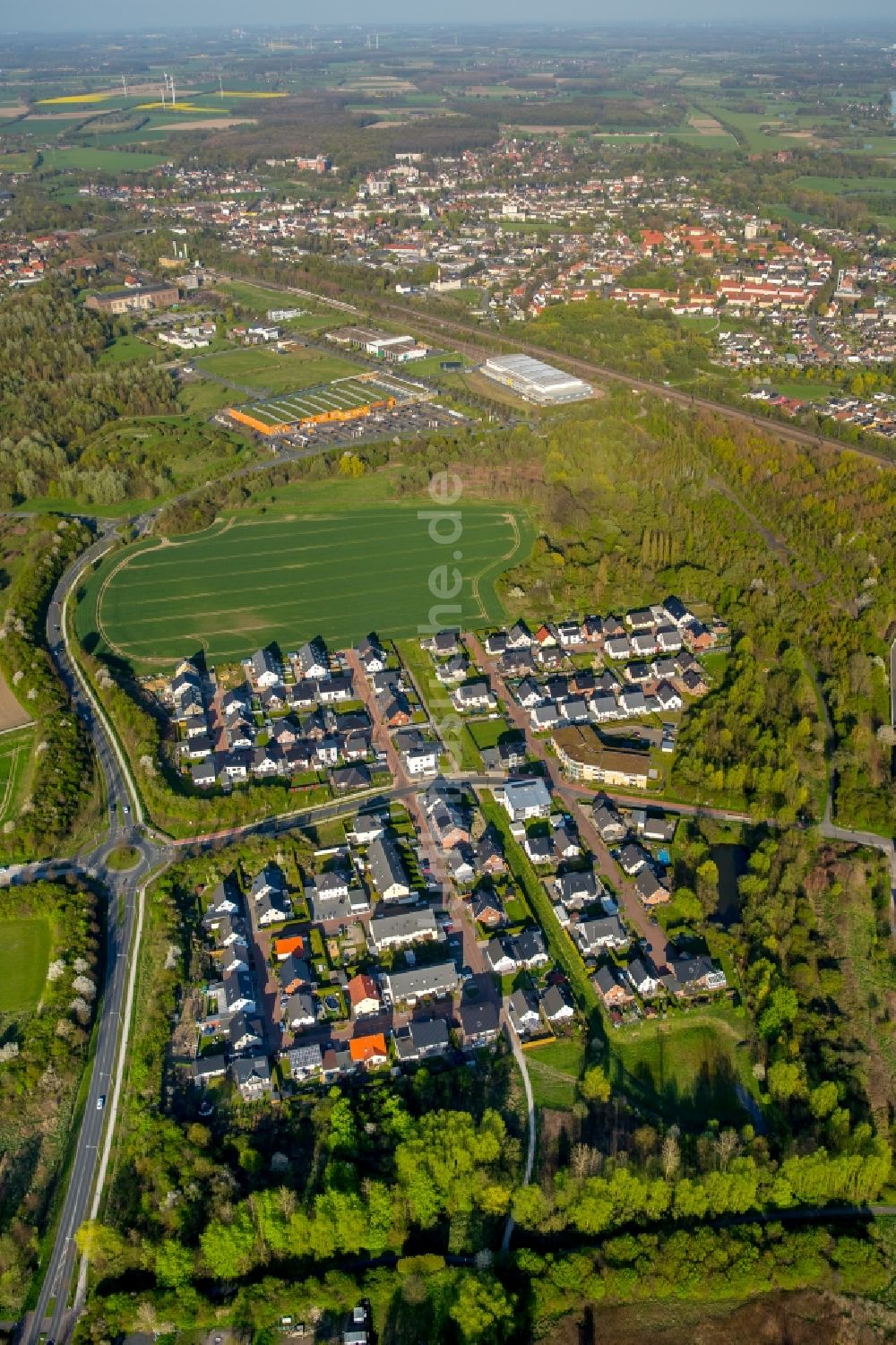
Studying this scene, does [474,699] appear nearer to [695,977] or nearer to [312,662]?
[312,662]

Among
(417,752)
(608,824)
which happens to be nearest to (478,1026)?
(608,824)

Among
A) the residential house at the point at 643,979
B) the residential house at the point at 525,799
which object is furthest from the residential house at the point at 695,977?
the residential house at the point at 525,799

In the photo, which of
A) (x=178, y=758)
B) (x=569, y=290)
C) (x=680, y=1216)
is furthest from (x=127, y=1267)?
(x=569, y=290)

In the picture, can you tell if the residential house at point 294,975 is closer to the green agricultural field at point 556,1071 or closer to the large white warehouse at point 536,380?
the green agricultural field at point 556,1071

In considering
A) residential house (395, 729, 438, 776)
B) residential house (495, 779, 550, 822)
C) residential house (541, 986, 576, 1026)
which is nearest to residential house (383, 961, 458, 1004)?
residential house (541, 986, 576, 1026)

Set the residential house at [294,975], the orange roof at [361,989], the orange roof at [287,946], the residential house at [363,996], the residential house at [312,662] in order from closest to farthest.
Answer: the residential house at [363,996], the orange roof at [361,989], the residential house at [294,975], the orange roof at [287,946], the residential house at [312,662]

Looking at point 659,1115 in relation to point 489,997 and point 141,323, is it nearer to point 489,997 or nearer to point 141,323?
point 489,997
